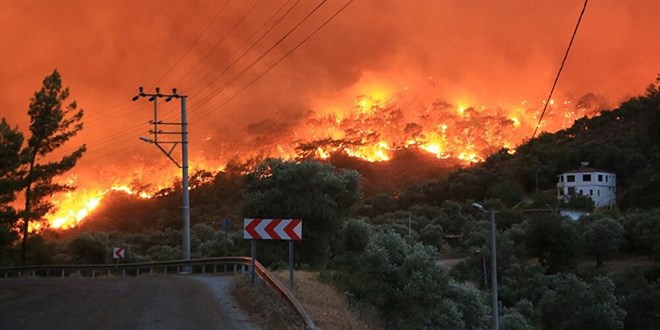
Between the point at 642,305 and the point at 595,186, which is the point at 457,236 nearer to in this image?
the point at 642,305

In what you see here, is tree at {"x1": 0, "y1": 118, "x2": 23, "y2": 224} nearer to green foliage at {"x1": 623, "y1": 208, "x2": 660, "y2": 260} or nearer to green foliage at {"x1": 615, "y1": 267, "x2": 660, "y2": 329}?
green foliage at {"x1": 615, "y1": 267, "x2": 660, "y2": 329}

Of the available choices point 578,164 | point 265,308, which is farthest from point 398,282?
point 578,164

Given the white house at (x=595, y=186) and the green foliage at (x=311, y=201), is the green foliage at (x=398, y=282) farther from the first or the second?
the white house at (x=595, y=186)

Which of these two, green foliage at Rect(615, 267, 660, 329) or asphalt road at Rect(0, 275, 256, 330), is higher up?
asphalt road at Rect(0, 275, 256, 330)

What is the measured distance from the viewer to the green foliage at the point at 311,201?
110 ft

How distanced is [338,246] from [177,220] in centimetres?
6694

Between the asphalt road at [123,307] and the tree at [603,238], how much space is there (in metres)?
54.8

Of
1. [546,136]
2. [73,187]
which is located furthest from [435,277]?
[546,136]

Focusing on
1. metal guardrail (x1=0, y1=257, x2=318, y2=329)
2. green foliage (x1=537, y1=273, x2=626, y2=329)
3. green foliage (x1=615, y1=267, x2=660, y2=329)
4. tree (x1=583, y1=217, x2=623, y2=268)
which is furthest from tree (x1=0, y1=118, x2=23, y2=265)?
tree (x1=583, y1=217, x2=623, y2=268)

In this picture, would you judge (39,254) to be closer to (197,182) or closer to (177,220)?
(177,220)

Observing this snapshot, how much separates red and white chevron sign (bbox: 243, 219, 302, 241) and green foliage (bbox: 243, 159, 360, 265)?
50.6ft

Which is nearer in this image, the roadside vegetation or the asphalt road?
the asphalt road

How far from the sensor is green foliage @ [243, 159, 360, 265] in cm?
3362

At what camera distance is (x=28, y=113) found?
176ft
